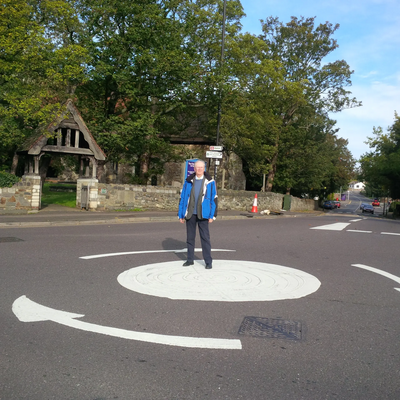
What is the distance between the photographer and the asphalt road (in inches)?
122

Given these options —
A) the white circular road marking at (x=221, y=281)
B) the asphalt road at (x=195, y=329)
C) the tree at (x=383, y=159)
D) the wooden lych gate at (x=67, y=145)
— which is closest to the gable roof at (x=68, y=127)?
the wooden lych gate at (x=67, y=145)

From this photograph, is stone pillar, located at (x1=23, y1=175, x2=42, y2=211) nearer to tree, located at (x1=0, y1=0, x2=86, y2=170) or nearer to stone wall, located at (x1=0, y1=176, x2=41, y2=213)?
stone wall, located at (x1=0, y1=176, x2=41, y2=213)

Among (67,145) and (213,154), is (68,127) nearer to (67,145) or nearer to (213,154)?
(67,145)

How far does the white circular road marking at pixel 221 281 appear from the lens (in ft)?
18.2

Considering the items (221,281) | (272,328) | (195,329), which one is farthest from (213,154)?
(195,329)

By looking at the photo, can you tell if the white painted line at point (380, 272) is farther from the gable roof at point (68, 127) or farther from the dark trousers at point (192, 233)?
the gable roof at point (68, 127)

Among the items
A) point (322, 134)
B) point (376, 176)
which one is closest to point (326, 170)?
point (322, 134)

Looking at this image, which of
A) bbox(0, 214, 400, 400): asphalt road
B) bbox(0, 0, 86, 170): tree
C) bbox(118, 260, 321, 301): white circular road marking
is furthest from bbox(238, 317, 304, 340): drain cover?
bbox(0, 0, 86, 170): tree

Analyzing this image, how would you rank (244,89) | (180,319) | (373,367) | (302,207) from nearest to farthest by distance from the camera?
(373,367) < (180,319) < (244,89) < (302,207)

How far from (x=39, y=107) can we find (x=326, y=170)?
1297 inches

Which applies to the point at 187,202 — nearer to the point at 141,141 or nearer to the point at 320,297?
the point at 320,297

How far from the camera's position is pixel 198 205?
7.38m

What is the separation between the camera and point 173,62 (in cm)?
2230

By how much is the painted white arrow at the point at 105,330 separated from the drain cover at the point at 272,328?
0.33 metres
